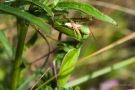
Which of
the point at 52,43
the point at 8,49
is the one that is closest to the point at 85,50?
the point at 52,43

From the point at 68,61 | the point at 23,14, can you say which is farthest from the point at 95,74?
the point at 23,14

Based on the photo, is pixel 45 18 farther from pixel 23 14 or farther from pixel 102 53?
pixel 102 53

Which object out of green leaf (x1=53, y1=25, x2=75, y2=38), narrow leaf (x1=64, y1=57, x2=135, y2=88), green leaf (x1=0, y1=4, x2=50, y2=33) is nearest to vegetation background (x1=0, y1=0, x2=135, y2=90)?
narrow leaf (x1=64, y1=57, x2=135, y2=88)

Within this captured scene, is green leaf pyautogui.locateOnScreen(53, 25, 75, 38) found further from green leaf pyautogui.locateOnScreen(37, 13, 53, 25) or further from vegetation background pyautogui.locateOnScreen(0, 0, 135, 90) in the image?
vegetation background pyautogui.locateOnScreen(0, 0, 135, 90)

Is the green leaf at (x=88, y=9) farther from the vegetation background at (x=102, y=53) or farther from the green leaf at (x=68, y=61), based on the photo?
the vegetation background at (x=102, y=53)

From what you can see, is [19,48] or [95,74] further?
[95,74]

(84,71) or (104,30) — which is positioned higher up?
(104,30)

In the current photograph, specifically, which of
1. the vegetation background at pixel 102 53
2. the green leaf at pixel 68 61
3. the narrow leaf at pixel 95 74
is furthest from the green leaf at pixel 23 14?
the vegetation background at pixel 102 53

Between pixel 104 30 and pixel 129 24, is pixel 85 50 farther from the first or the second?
pixel 129 24
